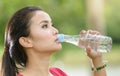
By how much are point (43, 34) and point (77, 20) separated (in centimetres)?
1108

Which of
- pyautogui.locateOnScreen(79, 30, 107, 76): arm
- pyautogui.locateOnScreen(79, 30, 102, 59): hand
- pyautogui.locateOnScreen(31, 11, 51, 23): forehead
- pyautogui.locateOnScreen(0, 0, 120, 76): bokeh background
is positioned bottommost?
pyautogui.locateOnScreen(0, 0, 120, 76): bokeh background

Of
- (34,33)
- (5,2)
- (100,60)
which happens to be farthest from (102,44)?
(5,2)

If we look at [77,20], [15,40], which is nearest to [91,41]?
[15,40]

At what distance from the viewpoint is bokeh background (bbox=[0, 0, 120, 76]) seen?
9234 mm

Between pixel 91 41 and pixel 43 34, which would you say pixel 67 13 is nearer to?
pixel 91 41

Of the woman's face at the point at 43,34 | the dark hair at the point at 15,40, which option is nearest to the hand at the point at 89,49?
the woman's face at the point at 43,34

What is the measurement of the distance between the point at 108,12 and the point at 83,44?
11.2 metres

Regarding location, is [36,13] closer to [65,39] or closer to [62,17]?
[65,39]

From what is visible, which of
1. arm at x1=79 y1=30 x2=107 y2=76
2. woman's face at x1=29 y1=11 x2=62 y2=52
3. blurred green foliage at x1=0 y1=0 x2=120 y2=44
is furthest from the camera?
blurred green foliage at x1=0 y1=0 x2=120 y2=44

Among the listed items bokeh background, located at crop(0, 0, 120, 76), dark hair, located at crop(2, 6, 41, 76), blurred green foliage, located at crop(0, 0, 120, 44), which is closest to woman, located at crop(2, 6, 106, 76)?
dark hair, located at crop(2, 6, 41, 76)

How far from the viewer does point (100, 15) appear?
377 inches

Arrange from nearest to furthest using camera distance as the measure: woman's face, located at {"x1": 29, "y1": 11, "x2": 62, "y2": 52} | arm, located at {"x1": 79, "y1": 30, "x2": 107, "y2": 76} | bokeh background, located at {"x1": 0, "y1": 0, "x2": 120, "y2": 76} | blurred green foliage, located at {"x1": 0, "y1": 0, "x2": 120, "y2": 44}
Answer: woman's face, located at {"x1": 29, "y1": 11, "x2": 62, "y2": 52}, arm, located at {"x1": 79, "y1": 30, "x2": 107, "y2": 76}, blurred green foliage, located at {"x1": 0, "y1": 0, "x2": 120, "y2": 44}, bokeh background, located at {"x1": 0, "y1": 0, "x2": 120, "y2": 76}

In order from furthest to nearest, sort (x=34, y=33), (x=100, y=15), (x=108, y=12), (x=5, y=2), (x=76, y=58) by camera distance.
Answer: (x=76, y=58) → (x=108, y=12) → (x=100, y=15) → (x=5, y=2) → (x=34, y=33)

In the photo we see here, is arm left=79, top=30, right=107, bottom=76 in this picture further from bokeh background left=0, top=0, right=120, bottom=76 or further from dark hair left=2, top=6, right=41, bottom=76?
bokeh background left=0, top=0, right=120, bottom=76
